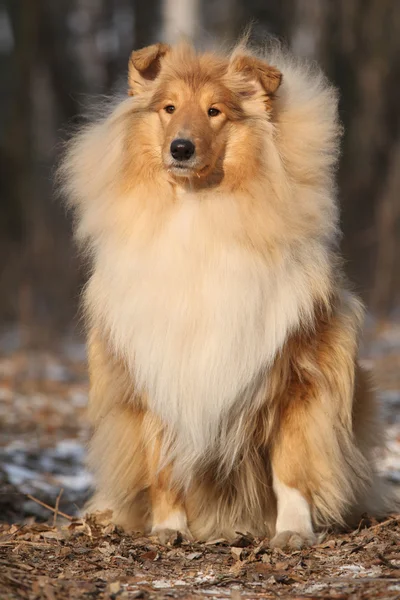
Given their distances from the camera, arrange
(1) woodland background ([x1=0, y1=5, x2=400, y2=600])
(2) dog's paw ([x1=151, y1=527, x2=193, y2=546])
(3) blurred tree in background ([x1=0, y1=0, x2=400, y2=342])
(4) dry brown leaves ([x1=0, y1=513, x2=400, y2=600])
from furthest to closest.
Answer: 1. (3) blurred tree in background ([x1=0, y1=0, x2=400, y2=342])
2. (2) dog's paw ([x1=151, y1=527, x2=193, y2=546])
3. (1) woodland background ([x1=0, y1=5, x2=400, y2=600])
4. (4) dry brown leaves ([x1=0, y1=513, x2=400, y2=600])

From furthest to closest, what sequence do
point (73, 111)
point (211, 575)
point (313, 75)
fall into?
point (73, 111), point (313, 75), point (211, 575)

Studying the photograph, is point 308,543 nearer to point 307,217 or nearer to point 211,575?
point 211,575

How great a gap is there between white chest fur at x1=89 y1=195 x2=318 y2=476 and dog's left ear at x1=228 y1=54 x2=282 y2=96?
0.67m

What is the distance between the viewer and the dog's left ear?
14.1ft

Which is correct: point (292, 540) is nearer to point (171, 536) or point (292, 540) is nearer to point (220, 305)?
point (171, 536)

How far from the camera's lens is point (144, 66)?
445cm

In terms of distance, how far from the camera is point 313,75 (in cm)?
474

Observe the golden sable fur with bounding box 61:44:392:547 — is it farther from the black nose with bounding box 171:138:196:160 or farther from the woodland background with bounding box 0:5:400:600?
the woodland background with bounding box 0:5:400:600

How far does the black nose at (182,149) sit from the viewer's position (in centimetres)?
405

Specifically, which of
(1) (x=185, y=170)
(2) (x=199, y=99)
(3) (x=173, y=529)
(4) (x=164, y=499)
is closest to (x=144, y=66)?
(2) (x=199, y=99)

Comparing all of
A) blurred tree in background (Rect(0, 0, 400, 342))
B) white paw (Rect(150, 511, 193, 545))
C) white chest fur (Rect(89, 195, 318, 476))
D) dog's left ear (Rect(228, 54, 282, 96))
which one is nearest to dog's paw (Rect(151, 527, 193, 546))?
white paw (Rect(150, 511, 193, 545))

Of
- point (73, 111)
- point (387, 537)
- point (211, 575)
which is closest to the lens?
point (211, 575)

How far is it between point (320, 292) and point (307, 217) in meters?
0.36

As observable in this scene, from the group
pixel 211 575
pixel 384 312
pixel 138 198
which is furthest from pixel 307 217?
pixel 384 312
